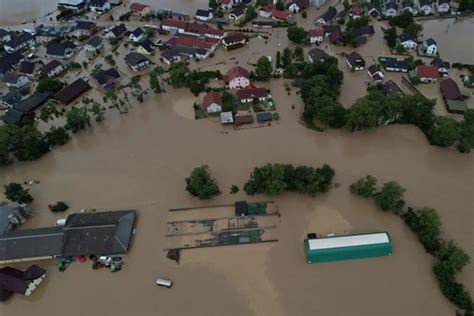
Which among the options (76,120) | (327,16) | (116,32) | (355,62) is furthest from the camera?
(327,16)

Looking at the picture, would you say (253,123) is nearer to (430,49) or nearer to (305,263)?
(305,263)

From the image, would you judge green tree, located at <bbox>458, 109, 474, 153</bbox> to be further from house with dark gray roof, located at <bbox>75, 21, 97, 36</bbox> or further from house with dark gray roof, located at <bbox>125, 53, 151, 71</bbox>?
house with dark gray roof, located at <bbox>75, 21, 97, 36</bbox>

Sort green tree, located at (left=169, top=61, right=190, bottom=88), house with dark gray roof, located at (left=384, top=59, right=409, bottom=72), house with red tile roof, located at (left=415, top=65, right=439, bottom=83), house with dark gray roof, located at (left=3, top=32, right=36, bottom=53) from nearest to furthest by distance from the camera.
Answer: house with red tile roof, located at (left=415, top=65, right=439, bottom=83) → green tree, located at (left=169, top=61, right=190, bottom=88) → house with dark gray roof, located at (left=384, top=59, right=409, bottom=72) → house with dark gray roof, located at (left=3, top=32, right=36, bottom=53)

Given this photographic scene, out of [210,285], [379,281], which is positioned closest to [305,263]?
[379,281]

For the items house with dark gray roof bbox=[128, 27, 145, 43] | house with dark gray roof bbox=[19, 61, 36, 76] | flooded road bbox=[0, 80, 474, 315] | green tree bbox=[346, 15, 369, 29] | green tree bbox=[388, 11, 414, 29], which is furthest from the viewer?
house with dark gray roof bbox=[128, 27, 145, 43]

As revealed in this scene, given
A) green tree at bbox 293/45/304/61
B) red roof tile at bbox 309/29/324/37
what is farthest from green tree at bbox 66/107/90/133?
red roof tile at bbox 309/29/324/37

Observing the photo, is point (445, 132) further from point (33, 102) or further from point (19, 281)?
point (33, 102)

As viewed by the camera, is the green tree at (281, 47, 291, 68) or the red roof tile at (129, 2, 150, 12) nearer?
the green tree at (281, 47, 291, 68)

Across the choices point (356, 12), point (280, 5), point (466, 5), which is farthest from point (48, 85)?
point (466, 5)
